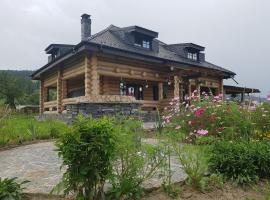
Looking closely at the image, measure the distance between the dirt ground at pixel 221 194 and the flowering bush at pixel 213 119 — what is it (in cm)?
189

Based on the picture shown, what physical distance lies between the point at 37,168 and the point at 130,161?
2.26m

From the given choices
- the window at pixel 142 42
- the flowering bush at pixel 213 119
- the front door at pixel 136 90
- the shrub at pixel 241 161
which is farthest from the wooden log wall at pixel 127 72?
the shrub at pixel 241 161

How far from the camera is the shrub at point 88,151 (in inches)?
134

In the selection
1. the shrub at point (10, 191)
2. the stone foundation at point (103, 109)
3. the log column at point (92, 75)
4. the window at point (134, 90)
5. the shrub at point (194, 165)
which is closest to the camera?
the shrub at point (10, 191)

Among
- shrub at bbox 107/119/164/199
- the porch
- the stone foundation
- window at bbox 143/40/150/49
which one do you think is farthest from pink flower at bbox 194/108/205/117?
window at bbox 143/40/150/49

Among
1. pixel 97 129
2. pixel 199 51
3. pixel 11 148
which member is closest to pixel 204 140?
pixel 97 129

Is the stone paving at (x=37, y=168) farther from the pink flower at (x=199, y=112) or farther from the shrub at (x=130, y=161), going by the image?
the pink flower at (x=199, y=112)

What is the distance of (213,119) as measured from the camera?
7355 millimetres

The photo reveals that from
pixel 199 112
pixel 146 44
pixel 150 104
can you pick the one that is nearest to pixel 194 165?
pixel 199 112

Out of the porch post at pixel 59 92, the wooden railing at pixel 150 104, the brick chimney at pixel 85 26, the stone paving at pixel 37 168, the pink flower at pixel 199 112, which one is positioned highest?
the brick chimney at pixel 85 26

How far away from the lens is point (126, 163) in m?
4.00

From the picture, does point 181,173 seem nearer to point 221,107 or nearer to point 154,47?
point 221,107

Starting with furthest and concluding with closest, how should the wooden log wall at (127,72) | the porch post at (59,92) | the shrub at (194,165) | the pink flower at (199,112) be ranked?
the porch post at (59,92) → the wooden log wall at (127,72) → the pink flower at (199,112) → the shrub at (194,165)

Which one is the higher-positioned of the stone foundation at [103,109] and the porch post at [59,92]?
the porch post at [59,92]
